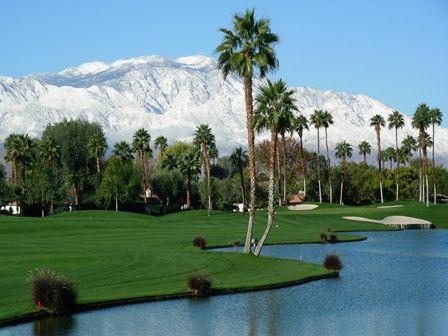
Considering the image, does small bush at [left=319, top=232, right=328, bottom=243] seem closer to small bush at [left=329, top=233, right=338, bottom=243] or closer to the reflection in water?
small bush at [left=329, top=233, right=338, bottom=243]

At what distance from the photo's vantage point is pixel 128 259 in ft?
188

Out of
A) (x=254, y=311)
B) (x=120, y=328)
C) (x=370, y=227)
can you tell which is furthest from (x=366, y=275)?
(x=370, y=227)

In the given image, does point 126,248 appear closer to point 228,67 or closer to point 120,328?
point 228,67

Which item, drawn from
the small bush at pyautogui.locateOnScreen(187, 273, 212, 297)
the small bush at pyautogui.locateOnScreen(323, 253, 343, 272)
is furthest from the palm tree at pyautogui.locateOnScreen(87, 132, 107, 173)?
the small bush at pyautogui.locateOnScreen(187, 273, 212, 297)

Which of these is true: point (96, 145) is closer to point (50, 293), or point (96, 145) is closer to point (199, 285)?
point (199, 285)

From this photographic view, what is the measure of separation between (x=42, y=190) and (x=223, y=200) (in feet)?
169

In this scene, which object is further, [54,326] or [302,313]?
[302,313]

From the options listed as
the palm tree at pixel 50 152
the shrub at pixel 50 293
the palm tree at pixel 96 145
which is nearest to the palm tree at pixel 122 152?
the palm tree at pixel 96 145

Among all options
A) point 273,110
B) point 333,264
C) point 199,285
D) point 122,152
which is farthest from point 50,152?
point 199,285

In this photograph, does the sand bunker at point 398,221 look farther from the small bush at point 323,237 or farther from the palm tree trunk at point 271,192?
the palm tree trunk at point 271,192

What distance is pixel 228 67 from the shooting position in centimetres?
6200

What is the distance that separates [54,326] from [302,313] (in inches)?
476

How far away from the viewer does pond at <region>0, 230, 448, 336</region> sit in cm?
3625

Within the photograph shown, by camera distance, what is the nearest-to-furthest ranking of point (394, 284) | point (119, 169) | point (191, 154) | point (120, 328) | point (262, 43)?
point (120, 328), point (394, 284), point (262, 43), point (119, 169), point (191, 154)
